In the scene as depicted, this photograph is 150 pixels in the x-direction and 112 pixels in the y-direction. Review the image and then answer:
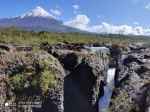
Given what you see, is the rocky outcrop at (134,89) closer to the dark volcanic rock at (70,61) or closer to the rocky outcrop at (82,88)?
the rocky outcrop at (82,88)

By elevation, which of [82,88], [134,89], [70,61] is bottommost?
[82,88]

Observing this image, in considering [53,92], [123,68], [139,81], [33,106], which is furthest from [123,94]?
[123,68]

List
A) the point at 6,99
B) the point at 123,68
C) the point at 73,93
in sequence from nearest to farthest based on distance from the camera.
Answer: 1. the point at 6,99
2. the point at 73,93
3. the point at 123,68

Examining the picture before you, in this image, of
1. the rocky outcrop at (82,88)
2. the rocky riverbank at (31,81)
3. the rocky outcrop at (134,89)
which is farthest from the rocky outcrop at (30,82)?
the rocky outcrop at (82,88)

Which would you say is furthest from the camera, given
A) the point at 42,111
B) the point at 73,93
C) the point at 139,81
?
the point at 73,93

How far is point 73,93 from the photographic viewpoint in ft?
84.5

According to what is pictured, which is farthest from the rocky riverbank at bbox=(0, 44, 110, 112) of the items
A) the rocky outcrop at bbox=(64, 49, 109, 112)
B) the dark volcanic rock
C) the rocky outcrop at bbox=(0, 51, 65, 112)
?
the dark volcanic rock

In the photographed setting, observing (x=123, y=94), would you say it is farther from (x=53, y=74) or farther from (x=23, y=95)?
(x=23, y=95)

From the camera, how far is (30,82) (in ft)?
58.3

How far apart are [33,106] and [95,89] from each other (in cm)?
1008

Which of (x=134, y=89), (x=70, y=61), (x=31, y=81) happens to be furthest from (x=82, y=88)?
(x=31, y=81)

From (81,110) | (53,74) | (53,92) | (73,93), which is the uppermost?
(53,74)

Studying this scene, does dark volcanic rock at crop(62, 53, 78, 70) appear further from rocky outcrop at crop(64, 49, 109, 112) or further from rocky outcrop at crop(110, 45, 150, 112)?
rocky outcrop at crop(110, 45, 150, 112)

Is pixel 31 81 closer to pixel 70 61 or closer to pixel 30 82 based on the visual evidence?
pixel 30 82
